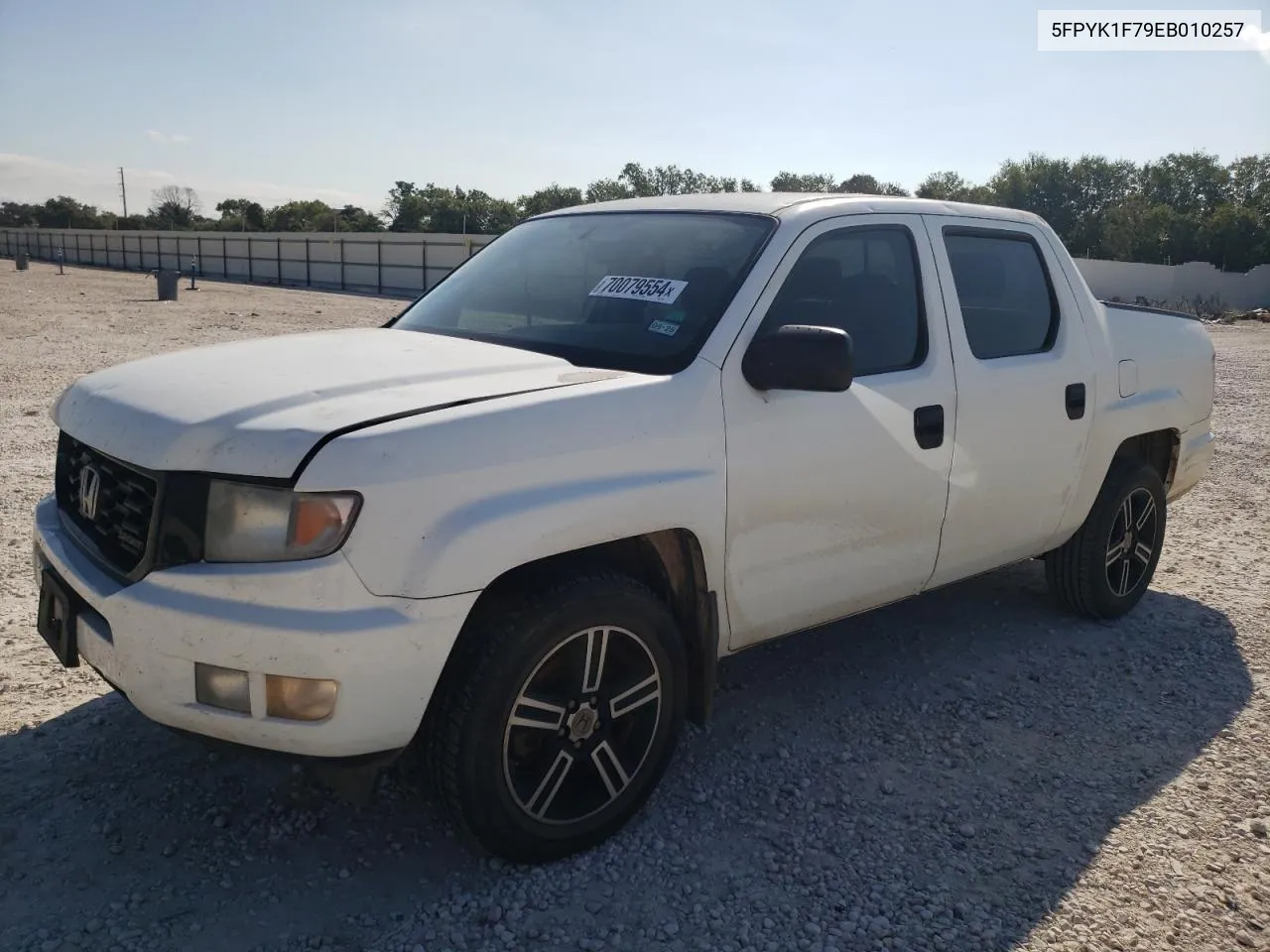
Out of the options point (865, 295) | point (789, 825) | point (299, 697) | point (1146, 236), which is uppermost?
point (1146, 236)

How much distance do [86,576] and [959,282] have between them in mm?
3228

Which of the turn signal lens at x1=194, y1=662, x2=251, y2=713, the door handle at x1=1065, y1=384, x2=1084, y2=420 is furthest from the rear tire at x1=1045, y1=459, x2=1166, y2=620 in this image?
the turn signal lens at x1=194, y1=662, x2=251, y2=713

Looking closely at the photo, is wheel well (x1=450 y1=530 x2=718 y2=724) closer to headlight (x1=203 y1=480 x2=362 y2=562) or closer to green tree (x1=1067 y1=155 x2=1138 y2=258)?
headlight (x1=203 y1=480 x2=362 y2=562)

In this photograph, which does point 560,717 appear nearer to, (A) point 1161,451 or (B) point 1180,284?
(A) point 1161,451

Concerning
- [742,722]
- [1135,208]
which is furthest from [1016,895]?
[1135,208]

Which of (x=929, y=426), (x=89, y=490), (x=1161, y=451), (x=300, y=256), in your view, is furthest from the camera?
(x=300, y=256)

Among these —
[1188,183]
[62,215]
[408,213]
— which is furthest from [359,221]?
[1188,183]

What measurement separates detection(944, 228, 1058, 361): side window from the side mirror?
1197 mm

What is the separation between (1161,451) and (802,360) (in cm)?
320

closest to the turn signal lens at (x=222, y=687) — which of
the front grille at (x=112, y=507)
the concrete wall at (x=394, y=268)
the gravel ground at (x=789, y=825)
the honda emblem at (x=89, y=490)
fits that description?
the gravel ground at (x=789, y=825)

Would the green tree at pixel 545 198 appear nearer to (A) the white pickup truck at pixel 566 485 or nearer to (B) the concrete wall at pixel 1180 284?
(B) the concrete wall at pixel 1180 284

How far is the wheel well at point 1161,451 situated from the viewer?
525 centimetres

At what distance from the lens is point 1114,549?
16.5 ft

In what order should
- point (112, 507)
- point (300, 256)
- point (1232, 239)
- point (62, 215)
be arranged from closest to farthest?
point (112, 507) → point (300, 256) → point (1232, 239) → point (62, 215)
